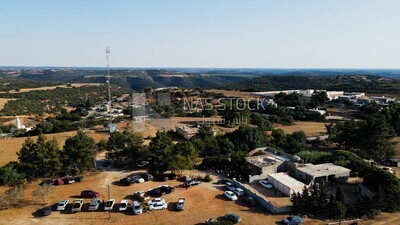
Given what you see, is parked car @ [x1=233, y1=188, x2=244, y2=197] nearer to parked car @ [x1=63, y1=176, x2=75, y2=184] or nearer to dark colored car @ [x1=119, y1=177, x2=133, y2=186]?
dark colored car @ [x1=119, y1=177, x2=133, y2=186]

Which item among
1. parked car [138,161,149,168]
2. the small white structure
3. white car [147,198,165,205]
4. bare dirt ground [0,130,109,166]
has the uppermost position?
the small white structure

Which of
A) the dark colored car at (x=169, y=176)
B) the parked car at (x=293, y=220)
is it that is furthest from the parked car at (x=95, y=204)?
the parked car at (x=293, y=220)

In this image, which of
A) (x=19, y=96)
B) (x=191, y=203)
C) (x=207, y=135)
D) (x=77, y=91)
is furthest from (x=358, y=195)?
(x=77, y=91)

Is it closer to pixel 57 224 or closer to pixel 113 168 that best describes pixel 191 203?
pixel 57 224

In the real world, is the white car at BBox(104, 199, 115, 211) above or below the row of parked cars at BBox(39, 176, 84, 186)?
above

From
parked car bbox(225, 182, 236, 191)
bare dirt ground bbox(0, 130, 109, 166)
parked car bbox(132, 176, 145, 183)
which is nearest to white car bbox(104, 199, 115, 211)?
parked car bbox(132, 176, 145, 183)

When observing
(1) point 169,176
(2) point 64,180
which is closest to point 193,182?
(1) point 169,176
